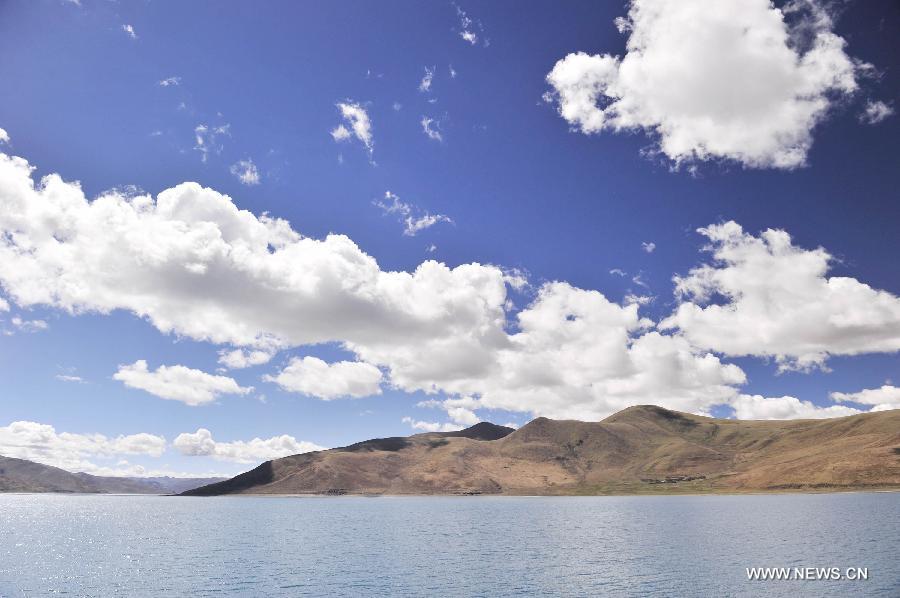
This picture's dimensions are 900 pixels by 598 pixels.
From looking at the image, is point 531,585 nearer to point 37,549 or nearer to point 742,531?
point 742,531

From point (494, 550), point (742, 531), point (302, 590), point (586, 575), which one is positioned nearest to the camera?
point (302, 590)

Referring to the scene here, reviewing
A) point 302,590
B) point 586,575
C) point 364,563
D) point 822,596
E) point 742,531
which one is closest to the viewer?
point 822,596

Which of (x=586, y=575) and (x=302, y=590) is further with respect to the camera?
(x=586, y=575)

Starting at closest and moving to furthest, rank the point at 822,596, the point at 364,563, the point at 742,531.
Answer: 1. the point at 822,596
2. the point at 364,563
3. the point at 742,531

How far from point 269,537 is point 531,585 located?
2972 inches

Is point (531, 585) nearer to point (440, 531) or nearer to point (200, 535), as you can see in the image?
point (440, 531)

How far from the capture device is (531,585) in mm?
65125

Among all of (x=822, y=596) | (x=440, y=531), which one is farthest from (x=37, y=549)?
(x=822, y=596)

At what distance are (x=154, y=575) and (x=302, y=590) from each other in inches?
941

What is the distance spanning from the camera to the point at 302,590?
210 feet

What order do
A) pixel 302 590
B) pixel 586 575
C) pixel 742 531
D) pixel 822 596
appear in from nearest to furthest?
pixel 822 596 → pixel 302 590 → pixel 586 575 → pixel 742 531

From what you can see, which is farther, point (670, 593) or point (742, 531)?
point (742, 531)

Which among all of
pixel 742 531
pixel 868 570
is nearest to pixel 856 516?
pixel 742 531

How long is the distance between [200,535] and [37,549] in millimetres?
33936
